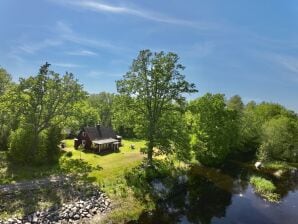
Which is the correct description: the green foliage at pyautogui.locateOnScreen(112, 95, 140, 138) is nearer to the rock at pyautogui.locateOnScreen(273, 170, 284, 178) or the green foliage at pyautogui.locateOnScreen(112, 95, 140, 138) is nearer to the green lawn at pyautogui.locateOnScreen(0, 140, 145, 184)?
the green lawn at pyautogui.locateOnScreen(0, 140, 145, 184)

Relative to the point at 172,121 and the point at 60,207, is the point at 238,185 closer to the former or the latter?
→ the point at 172,121

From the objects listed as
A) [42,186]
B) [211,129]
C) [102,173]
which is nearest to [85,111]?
[102,173]

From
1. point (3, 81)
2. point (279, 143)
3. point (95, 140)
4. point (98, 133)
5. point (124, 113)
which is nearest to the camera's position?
point (124, 113)

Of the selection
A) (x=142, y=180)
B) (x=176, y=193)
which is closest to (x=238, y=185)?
(x=176, y=193)

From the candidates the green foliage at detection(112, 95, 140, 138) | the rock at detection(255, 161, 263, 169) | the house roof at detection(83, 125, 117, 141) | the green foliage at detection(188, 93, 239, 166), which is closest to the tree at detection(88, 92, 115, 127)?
the house roof at detection(83, 125, 117, 141)

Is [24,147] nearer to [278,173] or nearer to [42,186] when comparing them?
[42,186]

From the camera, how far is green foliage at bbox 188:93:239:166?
67.1 metres

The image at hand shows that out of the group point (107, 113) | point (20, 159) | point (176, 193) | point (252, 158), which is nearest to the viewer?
point (176, 193)

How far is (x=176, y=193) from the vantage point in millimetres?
47000

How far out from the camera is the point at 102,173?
50.3 m

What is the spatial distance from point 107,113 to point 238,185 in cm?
8542

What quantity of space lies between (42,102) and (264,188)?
133 feet

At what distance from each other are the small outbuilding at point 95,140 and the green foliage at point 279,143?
36.9 metres

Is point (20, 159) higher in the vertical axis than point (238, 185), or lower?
higher
